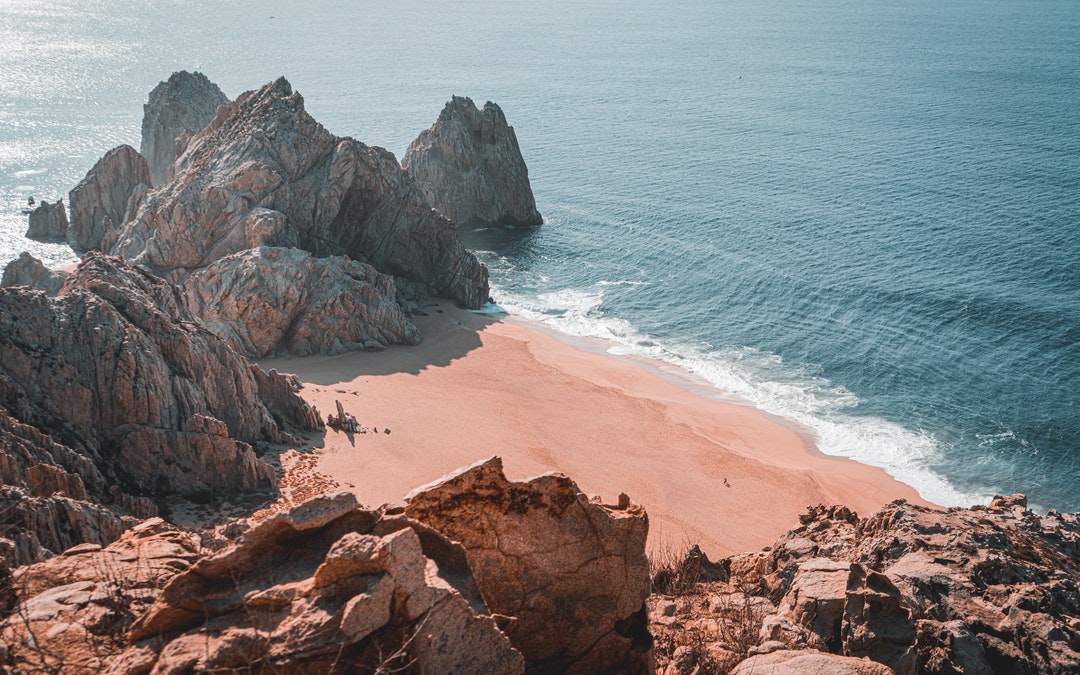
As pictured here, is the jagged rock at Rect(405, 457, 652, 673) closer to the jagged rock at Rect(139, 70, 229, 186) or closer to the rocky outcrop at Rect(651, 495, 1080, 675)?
the rocky outcrop at Rect(651, 495, 1080, 675)

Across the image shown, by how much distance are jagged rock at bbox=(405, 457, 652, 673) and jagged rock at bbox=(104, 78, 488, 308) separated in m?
36.4

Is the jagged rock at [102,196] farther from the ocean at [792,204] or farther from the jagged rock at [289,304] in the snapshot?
the jagged rock at [289,304]

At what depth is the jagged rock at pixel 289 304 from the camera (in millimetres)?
41344

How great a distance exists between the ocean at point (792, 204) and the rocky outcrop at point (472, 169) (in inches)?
92.4

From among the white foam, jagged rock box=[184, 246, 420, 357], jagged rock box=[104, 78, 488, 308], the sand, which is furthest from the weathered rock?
jagged rock box=[104, 78, 488, 308]

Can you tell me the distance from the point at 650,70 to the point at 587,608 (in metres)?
148

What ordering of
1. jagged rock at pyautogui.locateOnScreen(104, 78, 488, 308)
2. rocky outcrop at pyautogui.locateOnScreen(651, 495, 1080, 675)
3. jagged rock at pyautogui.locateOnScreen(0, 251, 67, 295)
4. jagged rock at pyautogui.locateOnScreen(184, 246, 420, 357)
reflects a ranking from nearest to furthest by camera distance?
rocky outcrop at pyautogui.locateOnScreen(651, 495, 1080, 675)
jagged rock at pyautogui.locateOnScreen(184, 246, 420, 357)
jagged rock at pyautogui.locateOnScreen(0, 251, 67, 295)
jagged rock at pyautogui.locateOnScreen(104, 78, 488, 308)

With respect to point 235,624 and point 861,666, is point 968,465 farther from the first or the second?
point 235,624

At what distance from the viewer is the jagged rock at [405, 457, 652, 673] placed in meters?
11.2

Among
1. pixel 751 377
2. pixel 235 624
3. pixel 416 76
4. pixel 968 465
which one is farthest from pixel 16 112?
pixel 235 624

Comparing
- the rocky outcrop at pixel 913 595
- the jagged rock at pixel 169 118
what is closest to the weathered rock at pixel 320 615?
the rocky outcrop at pixel 913 595

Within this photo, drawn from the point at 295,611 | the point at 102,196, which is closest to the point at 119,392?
the point at 295,611

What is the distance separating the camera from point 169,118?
69312mm

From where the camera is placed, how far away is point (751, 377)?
47031 millimetres
